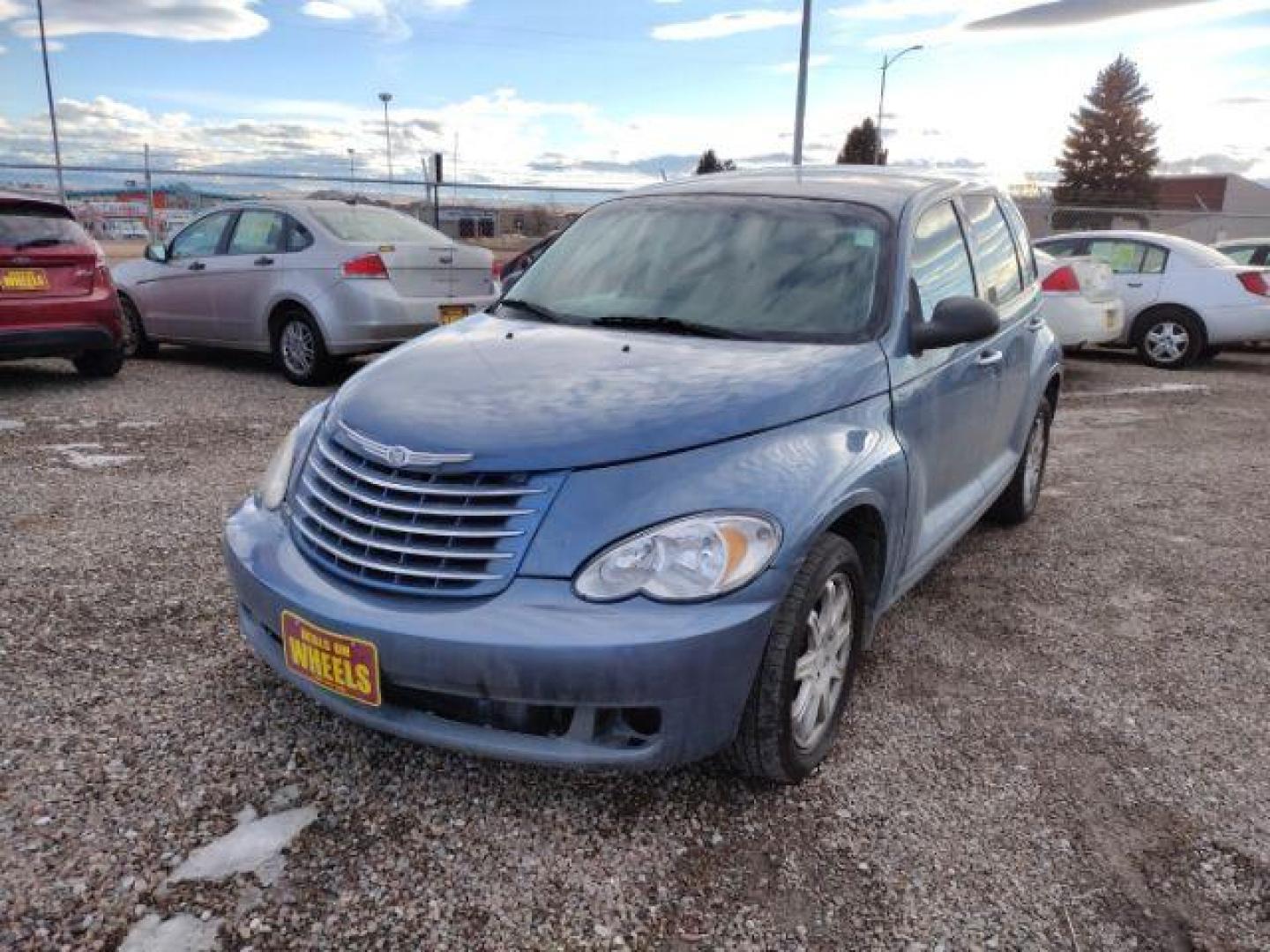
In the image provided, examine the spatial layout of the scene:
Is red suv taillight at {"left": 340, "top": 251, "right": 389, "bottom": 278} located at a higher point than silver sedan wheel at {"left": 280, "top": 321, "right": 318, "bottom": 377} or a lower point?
higher

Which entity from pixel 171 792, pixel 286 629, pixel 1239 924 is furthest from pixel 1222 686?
pixel 171 792

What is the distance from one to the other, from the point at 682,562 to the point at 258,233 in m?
7.35

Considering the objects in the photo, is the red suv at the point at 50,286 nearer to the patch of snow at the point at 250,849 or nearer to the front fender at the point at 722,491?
the patch of snow at the point at 250,849

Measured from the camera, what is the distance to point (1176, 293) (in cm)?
1076

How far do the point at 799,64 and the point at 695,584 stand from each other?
17544 millimetres

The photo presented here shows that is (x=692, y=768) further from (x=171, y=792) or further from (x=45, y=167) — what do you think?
(x=45, y=167)

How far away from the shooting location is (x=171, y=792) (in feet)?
8.34

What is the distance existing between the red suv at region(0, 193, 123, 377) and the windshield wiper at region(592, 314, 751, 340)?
229 inches

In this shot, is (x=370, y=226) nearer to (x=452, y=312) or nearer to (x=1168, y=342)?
(x=452, y=312)

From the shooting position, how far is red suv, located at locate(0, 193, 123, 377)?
7.10 metres

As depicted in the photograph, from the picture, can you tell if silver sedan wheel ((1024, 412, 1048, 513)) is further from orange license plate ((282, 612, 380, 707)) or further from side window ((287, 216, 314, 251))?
side window ((287, 216, 314, 251))

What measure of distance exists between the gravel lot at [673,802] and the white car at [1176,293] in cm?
757

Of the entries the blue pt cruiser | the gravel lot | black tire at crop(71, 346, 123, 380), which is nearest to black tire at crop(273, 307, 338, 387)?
black tire at crop(71, 346, 123, 380)

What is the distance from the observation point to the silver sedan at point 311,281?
7.77 m
